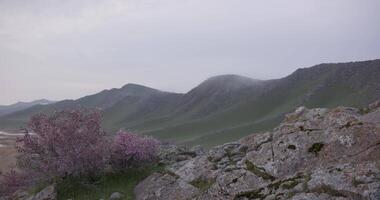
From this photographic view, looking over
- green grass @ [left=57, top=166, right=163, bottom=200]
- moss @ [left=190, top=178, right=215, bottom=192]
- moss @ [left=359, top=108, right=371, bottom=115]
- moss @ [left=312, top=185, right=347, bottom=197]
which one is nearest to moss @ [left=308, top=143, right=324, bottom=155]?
moss @ [left=312, top=185, right=347, bottom=197]

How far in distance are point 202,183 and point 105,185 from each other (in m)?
5.25

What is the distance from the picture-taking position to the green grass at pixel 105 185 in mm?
17688

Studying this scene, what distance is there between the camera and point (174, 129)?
153 metres

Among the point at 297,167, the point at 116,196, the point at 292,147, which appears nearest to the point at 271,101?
the point at 116,196

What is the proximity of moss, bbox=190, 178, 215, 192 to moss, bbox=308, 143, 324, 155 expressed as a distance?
3.37m

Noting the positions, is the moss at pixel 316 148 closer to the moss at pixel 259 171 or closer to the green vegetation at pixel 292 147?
the green vegetation at pixel 292 147

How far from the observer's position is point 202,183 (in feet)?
49.9

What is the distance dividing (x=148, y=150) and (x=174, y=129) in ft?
439

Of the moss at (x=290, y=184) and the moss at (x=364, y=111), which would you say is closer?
the moss at (x=290, y=184)

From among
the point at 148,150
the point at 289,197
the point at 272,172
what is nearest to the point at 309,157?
the point at 272,172

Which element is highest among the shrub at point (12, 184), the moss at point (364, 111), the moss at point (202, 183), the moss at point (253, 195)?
the moss at point (364, 111)

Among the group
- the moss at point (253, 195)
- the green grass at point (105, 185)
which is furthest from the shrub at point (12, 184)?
the moss at point (253, 195)

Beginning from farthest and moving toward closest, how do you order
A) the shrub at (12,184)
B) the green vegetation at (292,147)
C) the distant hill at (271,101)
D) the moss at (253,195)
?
the distant hill at (271,101), the shrub at (12,184), the green vegetation at (292,147), the moss at (253,195)

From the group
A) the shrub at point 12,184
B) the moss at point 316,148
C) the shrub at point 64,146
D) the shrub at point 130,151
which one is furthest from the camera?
the shrub at point 12,184
